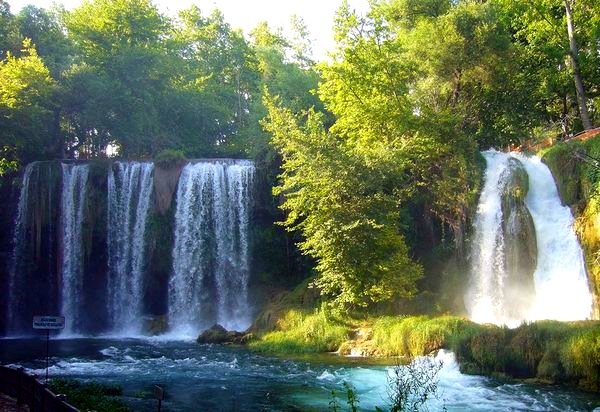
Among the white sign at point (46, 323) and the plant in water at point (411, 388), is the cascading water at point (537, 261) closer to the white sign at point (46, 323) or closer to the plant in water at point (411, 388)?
the plant in water at point (411, 388)

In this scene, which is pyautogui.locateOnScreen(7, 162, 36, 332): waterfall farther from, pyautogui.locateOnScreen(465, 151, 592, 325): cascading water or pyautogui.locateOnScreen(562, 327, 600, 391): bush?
pyautogui.locateOnScreen(562, 327, 600, 391): bush

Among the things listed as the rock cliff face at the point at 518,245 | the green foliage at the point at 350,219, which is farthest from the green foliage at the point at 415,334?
the rock cliff face at the point at 518,245

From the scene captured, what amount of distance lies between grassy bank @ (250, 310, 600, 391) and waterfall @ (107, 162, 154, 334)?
9.46 metres

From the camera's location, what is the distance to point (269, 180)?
3191 centimetres

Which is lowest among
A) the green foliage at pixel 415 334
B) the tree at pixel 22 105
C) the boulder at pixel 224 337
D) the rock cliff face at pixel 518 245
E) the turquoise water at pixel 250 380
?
the turquoise water at pixel 250 380

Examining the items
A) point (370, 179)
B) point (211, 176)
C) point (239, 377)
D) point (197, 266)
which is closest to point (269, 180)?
point (211, 176)

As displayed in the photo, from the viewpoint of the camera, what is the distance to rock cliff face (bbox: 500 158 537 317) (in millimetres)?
23734

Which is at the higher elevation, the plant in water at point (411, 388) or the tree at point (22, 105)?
the tree at point (22, 105)

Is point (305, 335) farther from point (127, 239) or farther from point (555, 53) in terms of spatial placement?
point (555, 53)

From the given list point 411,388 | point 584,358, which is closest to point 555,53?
point 584,358

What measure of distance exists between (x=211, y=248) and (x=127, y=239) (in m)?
4.64

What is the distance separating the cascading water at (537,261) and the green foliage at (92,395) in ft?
49.1

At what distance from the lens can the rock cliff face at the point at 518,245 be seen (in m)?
23.7

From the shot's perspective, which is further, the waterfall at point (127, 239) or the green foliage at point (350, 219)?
the waterfall at point (127, 239)
